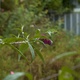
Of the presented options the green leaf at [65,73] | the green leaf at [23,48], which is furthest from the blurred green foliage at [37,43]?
the green leaf at [65,73]

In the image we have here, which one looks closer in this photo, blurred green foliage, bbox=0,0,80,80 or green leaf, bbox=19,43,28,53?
green leaf, bbox=19,43,28,53

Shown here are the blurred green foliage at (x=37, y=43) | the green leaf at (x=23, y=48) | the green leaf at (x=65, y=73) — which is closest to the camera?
the green leaf at (x=65, y=73)

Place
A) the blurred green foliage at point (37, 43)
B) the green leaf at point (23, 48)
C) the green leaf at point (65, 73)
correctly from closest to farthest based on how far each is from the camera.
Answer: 1. the green leaf at point (65, 73)
2. the green leaf at point (23, 48)
3. the blurred green foliage at point (37, 43)

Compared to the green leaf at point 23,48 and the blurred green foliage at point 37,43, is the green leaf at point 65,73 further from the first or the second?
the blurred green foliage at point 37,43

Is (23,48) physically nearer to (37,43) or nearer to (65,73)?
(65,73)

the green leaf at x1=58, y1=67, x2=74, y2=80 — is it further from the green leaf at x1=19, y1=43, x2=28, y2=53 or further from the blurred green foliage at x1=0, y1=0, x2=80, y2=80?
the blurred green foliage at x1=0, y1=0, x2=80, y2=80

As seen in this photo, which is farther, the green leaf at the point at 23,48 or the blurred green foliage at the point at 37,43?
the blurred green foliage at the point at 37,43

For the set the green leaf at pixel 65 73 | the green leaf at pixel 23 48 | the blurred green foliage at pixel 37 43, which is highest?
the green leaf at pixel 65 73

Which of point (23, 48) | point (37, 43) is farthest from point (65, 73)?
point (37, 43)

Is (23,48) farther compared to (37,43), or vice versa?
(37,43)

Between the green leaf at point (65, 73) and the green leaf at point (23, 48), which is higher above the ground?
the green leaf at point (65, 73)

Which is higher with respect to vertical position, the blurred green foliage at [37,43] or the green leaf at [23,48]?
the green leaf at [23,48]

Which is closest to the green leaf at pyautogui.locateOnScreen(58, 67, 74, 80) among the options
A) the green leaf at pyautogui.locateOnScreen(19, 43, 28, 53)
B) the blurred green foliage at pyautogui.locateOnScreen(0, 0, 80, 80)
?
the green leaf at pyautogui.locateOnScreen(19, 43, 28, 53)

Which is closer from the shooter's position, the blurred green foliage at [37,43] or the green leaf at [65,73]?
the green leaf at [65,73]
